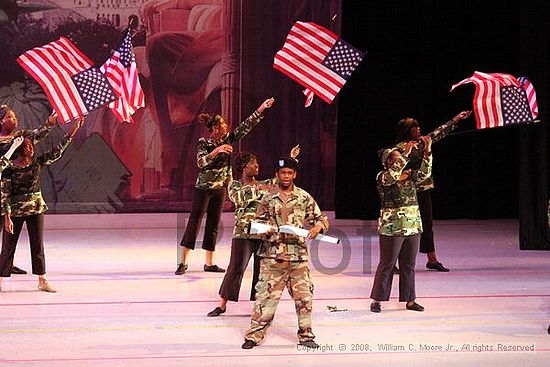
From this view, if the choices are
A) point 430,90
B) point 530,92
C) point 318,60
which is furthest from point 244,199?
point 430,90

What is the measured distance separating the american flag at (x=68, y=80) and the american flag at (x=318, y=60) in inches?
85.9

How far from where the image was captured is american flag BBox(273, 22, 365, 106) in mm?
13141

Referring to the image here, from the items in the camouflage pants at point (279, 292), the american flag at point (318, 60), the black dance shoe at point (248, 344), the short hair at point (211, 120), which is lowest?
the black dance shoe at point (248, 344)

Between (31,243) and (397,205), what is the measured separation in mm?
4073

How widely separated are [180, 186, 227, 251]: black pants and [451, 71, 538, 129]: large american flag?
3.29 m

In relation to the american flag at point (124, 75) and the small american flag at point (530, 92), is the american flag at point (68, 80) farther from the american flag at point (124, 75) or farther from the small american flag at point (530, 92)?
the small american flag at point (530, 92)

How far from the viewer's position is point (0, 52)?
21.1m

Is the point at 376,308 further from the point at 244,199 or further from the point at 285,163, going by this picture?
the point at 285,163

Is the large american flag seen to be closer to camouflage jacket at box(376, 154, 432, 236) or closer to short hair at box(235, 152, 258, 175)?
camouflage jacket at box(376, 154, 432, 236)

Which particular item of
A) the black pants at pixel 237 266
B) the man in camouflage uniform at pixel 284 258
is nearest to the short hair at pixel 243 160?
the black pants at pixel 237 266

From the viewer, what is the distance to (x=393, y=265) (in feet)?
36.7

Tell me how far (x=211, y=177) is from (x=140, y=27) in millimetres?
8623

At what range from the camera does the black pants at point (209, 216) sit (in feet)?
44.5

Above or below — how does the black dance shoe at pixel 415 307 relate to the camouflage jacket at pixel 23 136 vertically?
below
